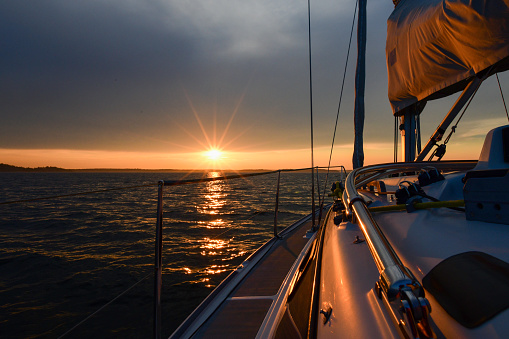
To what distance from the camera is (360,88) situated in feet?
14.9

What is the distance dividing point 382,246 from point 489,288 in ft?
0.75

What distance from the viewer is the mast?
14.6 ft

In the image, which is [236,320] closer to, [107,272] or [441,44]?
[441,44]

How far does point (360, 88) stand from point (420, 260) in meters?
4.24

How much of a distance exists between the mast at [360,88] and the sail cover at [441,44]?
1.41ft

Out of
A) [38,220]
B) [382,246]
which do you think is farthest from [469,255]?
[38,220]

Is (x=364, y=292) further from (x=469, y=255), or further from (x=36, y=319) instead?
(x=36, y=319)

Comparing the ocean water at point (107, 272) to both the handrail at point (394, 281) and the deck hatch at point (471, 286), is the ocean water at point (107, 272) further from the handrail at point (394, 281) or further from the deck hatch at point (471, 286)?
the deck hatch at point (471, 286)

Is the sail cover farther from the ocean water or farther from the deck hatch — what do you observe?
the ocean water

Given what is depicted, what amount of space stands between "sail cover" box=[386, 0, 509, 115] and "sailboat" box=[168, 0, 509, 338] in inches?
0.5

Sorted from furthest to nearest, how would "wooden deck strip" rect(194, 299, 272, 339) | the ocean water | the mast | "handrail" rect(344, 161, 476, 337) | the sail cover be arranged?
the mast
the ocean water
the sail cover
"wooden deck strip" rect(194, 299, 272, 339)
"handrail" rect(344, 161, 476, 337)

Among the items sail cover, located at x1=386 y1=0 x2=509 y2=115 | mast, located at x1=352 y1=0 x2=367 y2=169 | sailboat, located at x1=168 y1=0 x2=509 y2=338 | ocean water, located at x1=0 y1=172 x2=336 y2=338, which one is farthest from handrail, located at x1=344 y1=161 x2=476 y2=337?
mast, located at x1=352 y1=0 x2=367 y2=169

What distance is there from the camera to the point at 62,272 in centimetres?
536

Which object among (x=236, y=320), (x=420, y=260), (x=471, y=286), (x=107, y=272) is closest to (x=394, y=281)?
(x=471, y=286)
